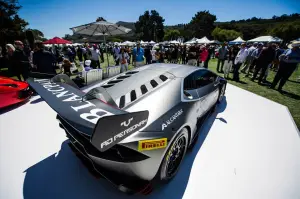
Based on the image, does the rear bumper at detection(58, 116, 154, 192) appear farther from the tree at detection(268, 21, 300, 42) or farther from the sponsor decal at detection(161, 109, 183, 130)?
the tree at detection(268, 21, 300, 42)

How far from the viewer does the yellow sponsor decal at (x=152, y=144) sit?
4.68ft

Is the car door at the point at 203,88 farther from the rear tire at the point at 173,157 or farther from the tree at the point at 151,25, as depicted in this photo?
the tree at the point at 151,25

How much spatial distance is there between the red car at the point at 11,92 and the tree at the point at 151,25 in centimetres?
6830

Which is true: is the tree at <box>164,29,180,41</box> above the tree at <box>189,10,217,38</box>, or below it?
below

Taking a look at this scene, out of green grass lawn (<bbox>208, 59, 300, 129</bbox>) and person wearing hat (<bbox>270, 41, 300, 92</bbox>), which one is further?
person wearing hat (<bbox>270, 41, 300, 92</bbox>)

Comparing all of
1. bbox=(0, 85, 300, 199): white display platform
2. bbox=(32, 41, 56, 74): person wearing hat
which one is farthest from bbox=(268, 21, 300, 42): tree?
bbox=(32, 41, 56, 74): person wearing hat

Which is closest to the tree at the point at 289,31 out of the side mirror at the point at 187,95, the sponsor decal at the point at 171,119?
the side mirror at the point at 187,95

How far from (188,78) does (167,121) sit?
1.10 m

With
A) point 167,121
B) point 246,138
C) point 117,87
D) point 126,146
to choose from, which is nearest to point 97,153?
point 126,146

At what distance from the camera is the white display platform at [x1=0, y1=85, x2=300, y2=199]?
192 centimetres

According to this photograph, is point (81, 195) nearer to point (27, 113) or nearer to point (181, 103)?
point (181, 103)

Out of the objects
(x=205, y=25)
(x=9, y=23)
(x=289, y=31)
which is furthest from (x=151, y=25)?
(x=9, y=23)

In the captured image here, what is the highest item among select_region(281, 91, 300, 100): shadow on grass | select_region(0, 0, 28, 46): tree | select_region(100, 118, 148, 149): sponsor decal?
select_region(0, 0, 28, 46): tree

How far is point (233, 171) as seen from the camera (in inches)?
87.7
